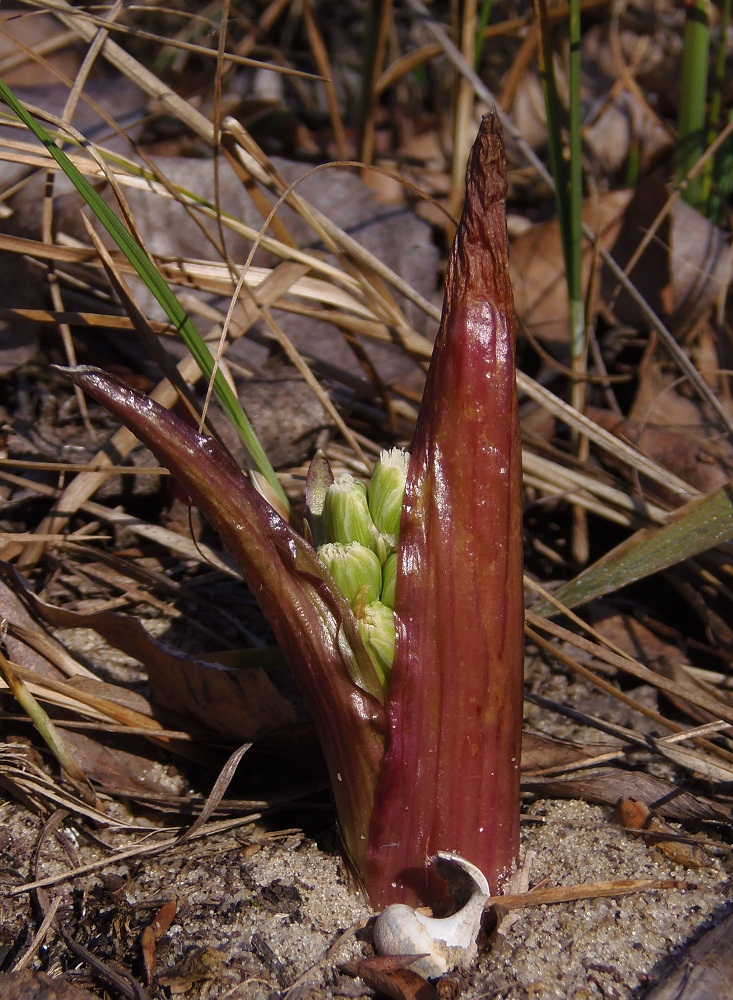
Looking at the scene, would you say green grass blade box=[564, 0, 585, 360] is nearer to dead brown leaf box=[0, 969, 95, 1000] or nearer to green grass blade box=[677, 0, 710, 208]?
green grass blade box=[677, 0, 710, 208]

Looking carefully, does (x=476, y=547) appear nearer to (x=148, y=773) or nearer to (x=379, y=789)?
(x=379, y=789)

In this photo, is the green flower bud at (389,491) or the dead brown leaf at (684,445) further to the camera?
the dead brown leaf at (684,445)

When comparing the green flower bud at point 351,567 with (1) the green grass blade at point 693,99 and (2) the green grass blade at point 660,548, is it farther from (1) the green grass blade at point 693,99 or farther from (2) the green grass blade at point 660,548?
(1) the green grass blade at point 693,99

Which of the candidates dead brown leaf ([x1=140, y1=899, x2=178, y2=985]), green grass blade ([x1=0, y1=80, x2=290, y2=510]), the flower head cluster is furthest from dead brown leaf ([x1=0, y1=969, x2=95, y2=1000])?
green grass blade ([x1=0, y1=80, x2=290, y2=510])

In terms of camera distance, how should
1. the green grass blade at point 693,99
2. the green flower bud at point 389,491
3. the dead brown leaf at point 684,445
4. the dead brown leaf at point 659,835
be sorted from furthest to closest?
the green grass blade at point 693,99, the dead brown leaf at point 684,445, the dead brown leaf at point 659,835, the green flower bud at point 389,491

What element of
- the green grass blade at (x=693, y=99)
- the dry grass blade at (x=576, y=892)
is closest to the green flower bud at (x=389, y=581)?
the dry grass blade at (x=576, y=892)
